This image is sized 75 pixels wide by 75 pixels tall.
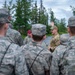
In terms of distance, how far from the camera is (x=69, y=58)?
4.66 m

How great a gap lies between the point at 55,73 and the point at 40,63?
28 centimetres

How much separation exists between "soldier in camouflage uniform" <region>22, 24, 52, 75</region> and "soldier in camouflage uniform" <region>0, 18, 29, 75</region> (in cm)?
98

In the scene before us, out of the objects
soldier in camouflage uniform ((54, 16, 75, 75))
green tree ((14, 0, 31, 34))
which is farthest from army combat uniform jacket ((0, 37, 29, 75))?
green tree ((14, 0, 31, 34))

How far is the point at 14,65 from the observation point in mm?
3900

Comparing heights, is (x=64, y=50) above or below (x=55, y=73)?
above

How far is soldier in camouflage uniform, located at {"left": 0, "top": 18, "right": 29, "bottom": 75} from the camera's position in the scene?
12.8ft

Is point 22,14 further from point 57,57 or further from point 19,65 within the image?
point 19,65

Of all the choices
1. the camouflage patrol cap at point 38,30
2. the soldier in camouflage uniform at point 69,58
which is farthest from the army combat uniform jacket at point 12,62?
the camouflage patrol cap at point 38,30

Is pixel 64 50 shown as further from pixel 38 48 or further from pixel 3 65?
pixel 3 65

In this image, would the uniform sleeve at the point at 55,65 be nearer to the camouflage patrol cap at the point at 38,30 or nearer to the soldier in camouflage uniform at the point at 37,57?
the soldier in camouflage uniform at the point at 37,57

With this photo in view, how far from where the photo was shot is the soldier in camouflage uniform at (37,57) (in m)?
4.93

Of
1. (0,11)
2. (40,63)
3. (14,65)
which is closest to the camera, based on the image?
(14,65)

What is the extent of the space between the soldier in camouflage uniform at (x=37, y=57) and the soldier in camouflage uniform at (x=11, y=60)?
984 millimetres

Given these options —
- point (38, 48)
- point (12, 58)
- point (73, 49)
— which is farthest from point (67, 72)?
point (12, 58)
